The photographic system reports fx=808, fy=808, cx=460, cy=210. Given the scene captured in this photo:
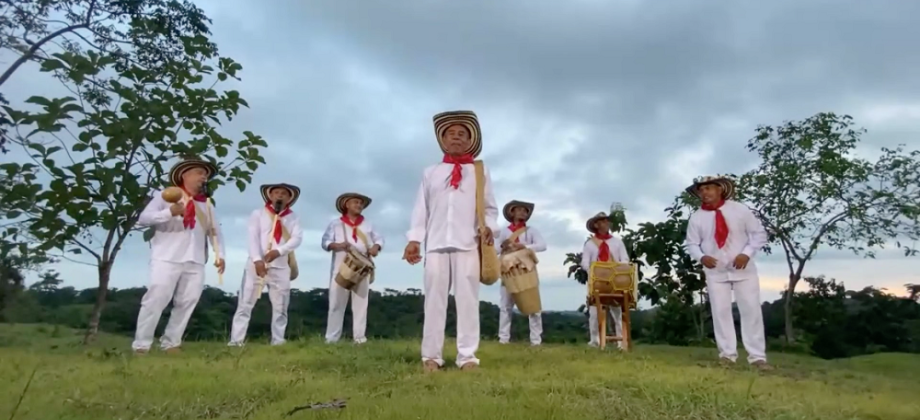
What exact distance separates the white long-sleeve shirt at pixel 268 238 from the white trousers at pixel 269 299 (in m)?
0.15

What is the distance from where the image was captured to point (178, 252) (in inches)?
325

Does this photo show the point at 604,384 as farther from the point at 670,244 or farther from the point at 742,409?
the point at 670,244

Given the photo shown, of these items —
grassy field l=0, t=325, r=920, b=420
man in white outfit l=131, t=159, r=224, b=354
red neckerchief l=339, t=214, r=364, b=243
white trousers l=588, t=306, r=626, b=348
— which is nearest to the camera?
grassy field l=0, t=325, r=920, b=420

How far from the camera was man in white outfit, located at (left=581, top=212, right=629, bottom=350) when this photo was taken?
12.1 meters

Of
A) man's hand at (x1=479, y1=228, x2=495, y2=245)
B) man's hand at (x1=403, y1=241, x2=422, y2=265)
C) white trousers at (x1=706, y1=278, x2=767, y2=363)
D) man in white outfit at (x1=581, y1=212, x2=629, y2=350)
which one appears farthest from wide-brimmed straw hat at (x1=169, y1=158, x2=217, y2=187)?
man in white outfit at (x1=581, y1=212, x2=629, y2=350)

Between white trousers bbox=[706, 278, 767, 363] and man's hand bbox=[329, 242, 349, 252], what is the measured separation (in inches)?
183

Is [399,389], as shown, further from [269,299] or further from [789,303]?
[789,303]

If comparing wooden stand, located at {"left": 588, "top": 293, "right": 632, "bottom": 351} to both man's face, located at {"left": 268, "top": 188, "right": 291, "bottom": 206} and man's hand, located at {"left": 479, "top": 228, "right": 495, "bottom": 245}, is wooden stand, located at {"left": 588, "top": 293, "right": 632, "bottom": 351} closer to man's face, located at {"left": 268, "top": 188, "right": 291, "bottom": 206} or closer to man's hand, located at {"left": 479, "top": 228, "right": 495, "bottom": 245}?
man's hand, located at {"left": 479, "top": 228, "right": 495, "bottom": 245}

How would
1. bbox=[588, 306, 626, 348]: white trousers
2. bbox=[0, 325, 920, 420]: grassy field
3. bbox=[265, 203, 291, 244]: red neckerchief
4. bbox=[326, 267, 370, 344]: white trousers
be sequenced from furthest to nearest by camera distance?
bbox=[588, 306, 626, 348]: white trousers, bbox=[326, 267, 370, 344]: white trousers, bbox=[265, 203, 291, 244]: red neckerchief, bbox=[0, 325, 920, 420]: grassy field

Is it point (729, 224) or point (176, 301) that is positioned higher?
point (729, 224)

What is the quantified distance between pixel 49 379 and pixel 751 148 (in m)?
14.7

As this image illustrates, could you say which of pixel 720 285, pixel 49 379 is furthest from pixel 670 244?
pixel 49 379

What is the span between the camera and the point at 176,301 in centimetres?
838

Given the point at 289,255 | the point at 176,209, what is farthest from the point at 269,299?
the point at 176,209
